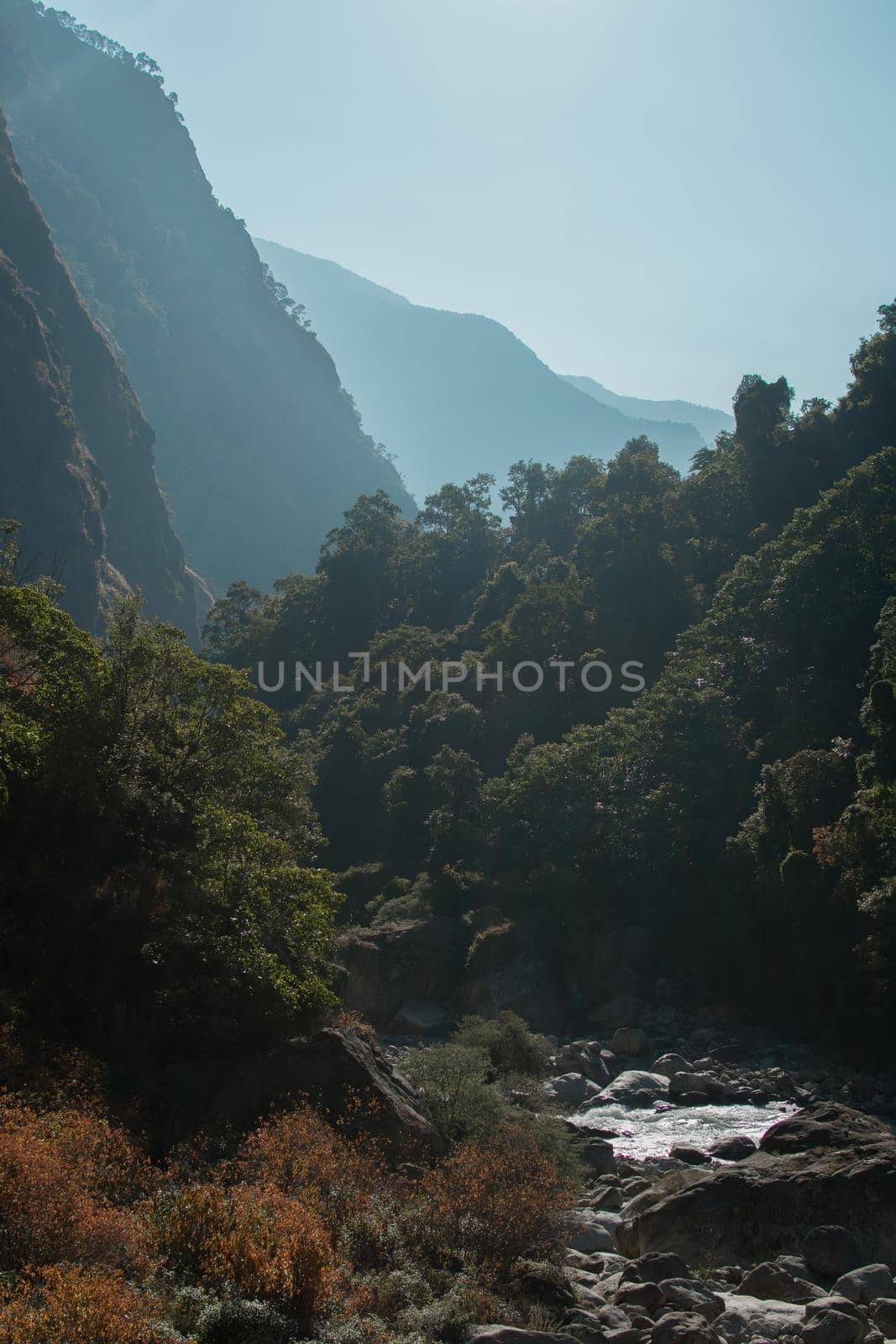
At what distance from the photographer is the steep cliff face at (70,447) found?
61.9 metres

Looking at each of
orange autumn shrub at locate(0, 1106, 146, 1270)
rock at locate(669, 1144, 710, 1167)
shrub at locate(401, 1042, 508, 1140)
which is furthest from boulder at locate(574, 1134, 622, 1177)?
orange autumn shrub at locate(0, 1106, 146, 1270)

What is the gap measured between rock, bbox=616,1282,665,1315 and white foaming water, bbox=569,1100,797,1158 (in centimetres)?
752

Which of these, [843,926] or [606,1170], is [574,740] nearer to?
[843,926]

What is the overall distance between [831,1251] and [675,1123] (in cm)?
880

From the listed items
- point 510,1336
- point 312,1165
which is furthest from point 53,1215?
point 510,1336

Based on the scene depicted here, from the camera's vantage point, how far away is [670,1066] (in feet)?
80.4

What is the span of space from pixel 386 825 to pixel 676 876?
1630 cm

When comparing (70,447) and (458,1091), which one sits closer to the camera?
(458,1091)

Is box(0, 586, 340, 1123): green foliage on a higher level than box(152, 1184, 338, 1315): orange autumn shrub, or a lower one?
higher

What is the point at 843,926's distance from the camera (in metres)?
27.4

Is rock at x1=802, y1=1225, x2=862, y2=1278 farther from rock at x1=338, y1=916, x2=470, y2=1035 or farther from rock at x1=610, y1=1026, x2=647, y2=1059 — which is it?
rock at x1=338, y1=916, x2=470, y2=1035

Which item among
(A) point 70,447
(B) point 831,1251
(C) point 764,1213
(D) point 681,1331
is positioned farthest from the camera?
(A) point 70,447

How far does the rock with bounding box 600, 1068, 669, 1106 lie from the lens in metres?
22.2

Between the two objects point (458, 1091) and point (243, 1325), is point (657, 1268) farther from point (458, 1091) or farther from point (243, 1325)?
point (243, 1325)
